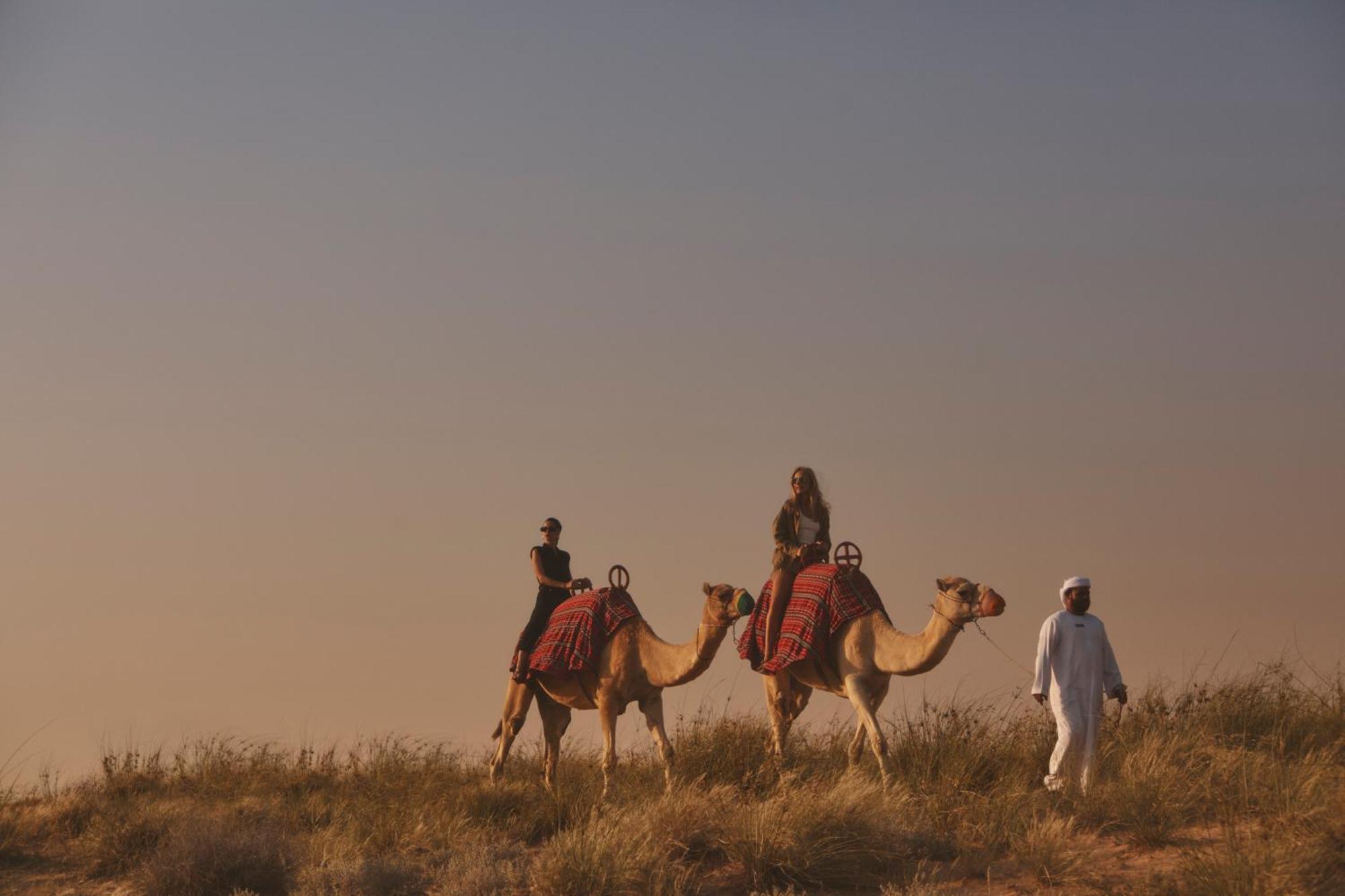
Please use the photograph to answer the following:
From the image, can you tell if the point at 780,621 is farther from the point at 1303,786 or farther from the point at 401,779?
the point at 1303,786

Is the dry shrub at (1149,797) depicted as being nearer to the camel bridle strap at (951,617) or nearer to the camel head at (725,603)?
the camel bridle strap at (951,617)

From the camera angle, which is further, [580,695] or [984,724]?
[580,695]

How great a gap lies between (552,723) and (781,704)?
3135mm

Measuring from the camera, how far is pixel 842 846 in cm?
1209

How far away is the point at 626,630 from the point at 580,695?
1070 mm

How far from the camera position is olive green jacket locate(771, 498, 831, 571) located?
1672 cm

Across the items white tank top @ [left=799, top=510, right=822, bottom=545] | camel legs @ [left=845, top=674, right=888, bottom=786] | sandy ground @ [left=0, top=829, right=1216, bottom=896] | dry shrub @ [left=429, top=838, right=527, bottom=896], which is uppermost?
white tank top @ [left=799, top=510, right=822, bottom=545]

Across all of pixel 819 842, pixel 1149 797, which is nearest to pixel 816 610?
pixel 819 842

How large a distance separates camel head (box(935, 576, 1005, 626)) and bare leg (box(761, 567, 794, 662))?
220 centimetres

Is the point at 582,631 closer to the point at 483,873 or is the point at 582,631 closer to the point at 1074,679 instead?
the point at 483,873

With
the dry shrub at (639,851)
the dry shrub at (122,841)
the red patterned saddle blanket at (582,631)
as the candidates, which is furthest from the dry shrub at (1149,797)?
the dry shrub at (122,841)

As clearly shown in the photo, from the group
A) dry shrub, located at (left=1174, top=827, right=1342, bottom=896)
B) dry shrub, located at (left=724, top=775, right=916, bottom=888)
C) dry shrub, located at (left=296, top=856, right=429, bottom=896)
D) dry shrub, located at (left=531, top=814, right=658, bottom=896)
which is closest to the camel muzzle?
dry shrub, located at (left=724, top=775, right=916, bottom=888)

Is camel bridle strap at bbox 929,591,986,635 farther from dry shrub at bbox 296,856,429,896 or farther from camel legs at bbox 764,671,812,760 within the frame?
dry shrub at bbox 296,856,429,896

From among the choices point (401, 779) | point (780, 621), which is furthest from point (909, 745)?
point (401, 779)
